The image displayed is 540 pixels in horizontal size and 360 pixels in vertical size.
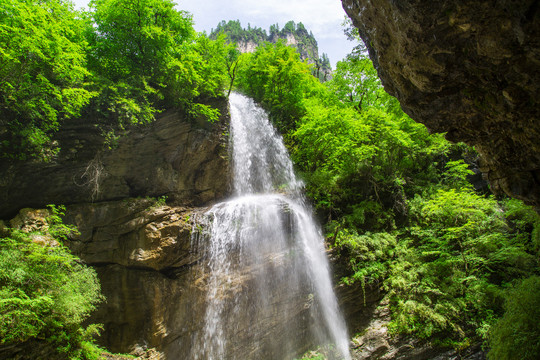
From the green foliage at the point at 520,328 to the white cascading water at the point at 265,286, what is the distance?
4334mm

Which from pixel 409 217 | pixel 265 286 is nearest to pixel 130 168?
pixel 265 286

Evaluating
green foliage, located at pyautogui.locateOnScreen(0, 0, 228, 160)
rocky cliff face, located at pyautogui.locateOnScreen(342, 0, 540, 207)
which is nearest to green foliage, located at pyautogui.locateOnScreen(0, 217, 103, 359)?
green foliage, located at pyautogui.locateOnScreen(0, 0, 228, 160)

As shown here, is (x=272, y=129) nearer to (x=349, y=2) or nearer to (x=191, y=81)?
(x=191, y=81)

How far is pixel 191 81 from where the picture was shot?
1107 cm

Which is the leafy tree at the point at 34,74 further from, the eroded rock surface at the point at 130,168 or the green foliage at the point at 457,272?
the green foliage at the point at 457,272

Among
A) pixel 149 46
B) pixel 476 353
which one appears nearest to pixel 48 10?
pixel 149 46

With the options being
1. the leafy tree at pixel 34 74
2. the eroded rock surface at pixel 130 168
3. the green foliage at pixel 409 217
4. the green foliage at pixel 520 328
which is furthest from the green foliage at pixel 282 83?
the green foliage at pixel 520 328

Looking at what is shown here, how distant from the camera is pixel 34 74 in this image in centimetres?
797

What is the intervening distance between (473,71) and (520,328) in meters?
5.03

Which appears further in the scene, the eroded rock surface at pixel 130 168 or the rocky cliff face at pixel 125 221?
the eroded rock surface at pixel 130 168

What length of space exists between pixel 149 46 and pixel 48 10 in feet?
11.4

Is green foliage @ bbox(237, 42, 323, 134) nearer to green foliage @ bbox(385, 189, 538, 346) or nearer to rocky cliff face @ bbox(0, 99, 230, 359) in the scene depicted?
rocky cliff face @ bbox(0, 99, 230, 359)

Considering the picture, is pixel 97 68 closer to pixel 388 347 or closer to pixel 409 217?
pixel 409 217

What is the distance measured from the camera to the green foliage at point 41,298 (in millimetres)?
5656
